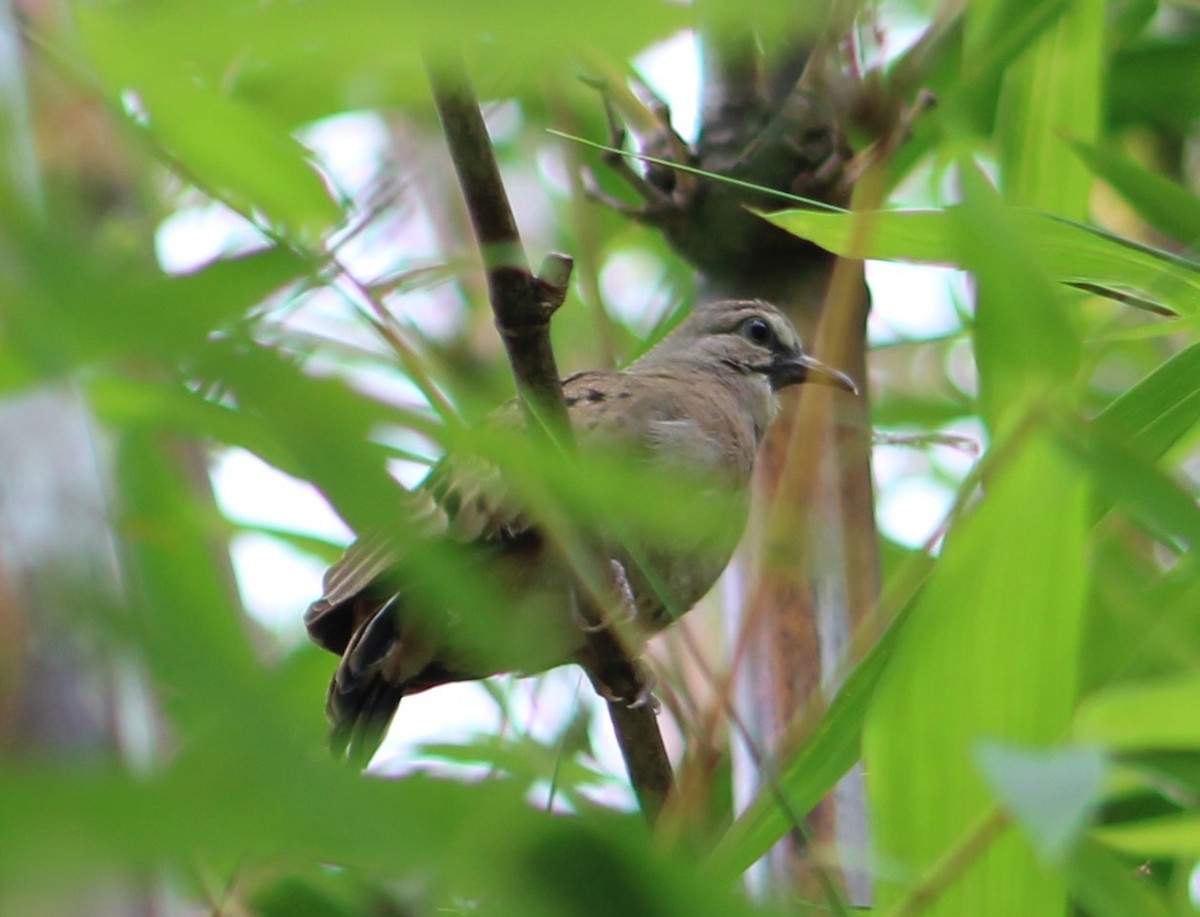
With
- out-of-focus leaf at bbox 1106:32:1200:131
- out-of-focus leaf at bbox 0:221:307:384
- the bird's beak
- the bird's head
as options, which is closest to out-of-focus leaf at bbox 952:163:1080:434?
out-of-focus leaf at bbox 0:221:307:384

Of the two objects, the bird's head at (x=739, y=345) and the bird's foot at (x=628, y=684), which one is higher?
the bird's head at (x=739, y=345)

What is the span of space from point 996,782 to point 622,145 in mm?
1926

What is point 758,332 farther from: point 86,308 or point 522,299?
point 86,308

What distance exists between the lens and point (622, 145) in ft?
9.30

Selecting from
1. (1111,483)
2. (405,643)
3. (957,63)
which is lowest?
(1111,483)

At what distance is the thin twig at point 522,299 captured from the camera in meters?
1.67

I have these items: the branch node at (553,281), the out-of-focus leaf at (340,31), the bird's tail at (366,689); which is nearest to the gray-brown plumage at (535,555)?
the bird's tail at (366,689)

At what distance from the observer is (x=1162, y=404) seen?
2066 millimetres

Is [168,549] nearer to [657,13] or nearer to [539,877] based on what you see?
[539,877]

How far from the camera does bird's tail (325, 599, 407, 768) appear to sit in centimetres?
282

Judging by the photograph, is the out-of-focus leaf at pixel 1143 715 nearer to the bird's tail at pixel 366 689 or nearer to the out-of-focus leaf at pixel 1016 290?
the out-of-focus leaf at pixel 1016 290

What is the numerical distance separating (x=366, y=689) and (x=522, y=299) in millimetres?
1309

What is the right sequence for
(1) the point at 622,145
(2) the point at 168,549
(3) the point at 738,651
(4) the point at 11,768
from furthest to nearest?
(1) the point at 622,145, (3) the point at 738,651, (2) the point at 168,549, (4) the point at 11,768

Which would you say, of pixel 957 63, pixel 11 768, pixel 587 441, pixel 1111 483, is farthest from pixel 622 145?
pixel 11 768
